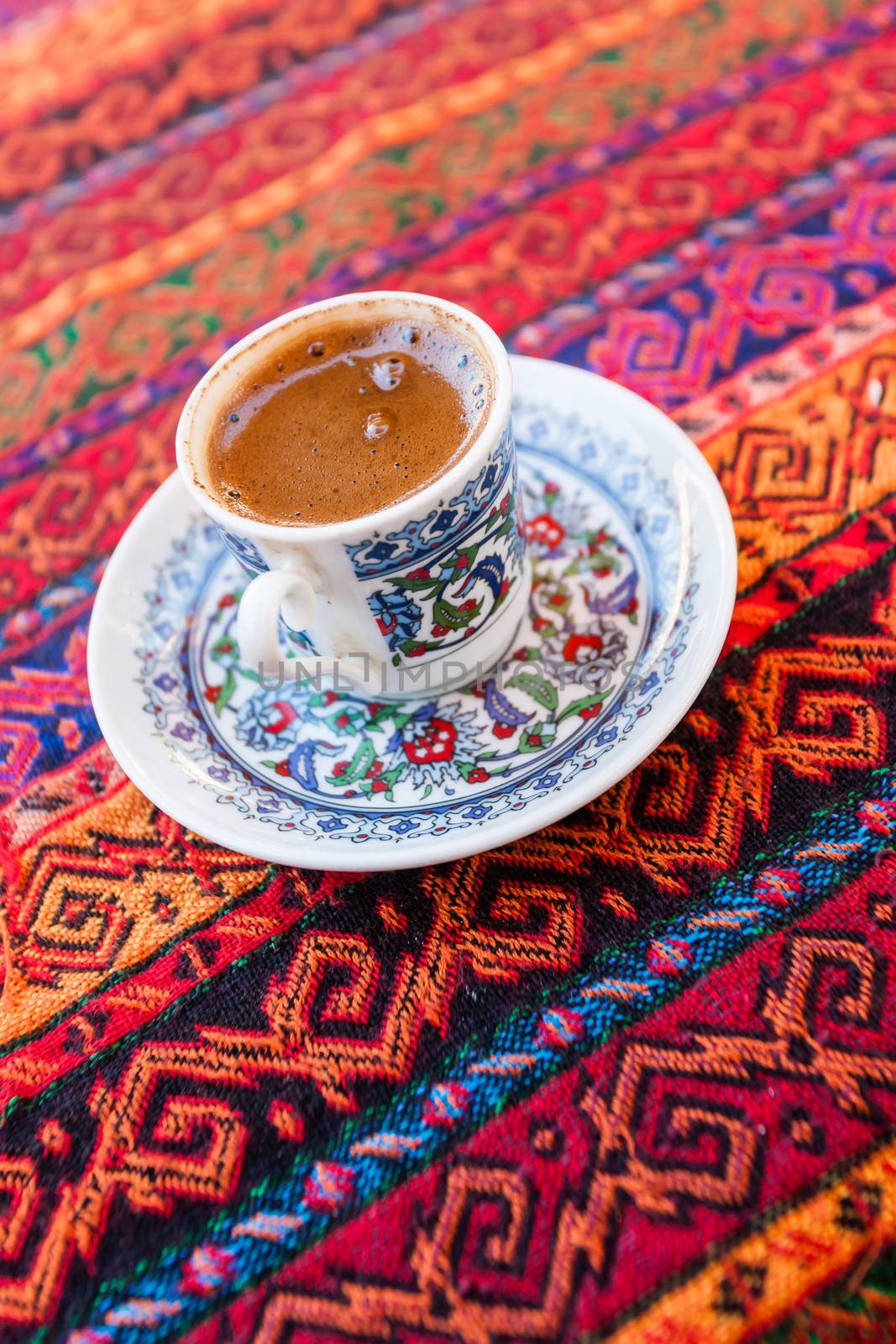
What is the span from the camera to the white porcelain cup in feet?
2.17

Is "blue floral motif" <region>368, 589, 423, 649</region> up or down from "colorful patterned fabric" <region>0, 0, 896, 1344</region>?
up

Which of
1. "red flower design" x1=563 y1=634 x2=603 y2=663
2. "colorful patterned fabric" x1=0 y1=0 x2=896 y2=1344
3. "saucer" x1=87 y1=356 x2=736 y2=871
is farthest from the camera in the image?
"red flower design" x1=563 y1=634 x2=603 y2=663

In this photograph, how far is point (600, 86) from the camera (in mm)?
1339

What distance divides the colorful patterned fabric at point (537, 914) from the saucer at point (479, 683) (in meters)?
0.07

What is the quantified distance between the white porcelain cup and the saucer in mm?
23

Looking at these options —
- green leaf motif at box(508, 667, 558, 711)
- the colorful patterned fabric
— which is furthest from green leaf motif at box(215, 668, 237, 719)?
green leaf motif at box(508, 667, 558, 711)

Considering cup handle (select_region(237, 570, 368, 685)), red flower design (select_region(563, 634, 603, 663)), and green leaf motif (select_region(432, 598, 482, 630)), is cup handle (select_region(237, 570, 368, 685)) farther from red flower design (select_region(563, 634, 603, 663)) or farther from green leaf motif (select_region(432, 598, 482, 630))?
red flower design (select_region(563, 634, 603, 663))

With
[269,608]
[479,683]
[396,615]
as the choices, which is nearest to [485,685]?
[479,683]

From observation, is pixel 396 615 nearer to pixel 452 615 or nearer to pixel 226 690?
pixel 452 615

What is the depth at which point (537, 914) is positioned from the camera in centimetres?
71

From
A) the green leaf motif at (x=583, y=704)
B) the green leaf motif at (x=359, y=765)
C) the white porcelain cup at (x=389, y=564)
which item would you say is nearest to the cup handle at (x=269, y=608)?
the white porcelain cup at (x=389, y=564)

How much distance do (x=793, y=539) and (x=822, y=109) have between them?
706 millimetres

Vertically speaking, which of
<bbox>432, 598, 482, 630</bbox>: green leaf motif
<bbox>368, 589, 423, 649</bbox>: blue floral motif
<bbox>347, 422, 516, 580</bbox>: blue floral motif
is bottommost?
<bbox>432, 598, 482, 630</bbox>: green leaf motif

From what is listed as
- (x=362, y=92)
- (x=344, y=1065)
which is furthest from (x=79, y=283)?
(x=344, y=1065)
